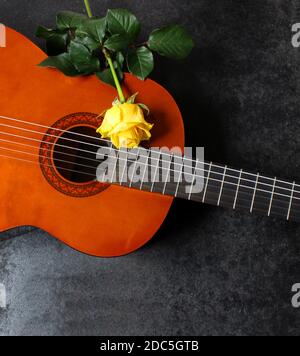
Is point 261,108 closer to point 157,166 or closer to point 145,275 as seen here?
point 157,166

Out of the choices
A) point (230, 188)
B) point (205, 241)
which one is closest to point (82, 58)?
point (230, 188)

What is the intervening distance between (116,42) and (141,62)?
0.23 feet

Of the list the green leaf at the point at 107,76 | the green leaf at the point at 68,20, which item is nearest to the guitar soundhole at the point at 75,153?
the green leaf at the point at 107,76

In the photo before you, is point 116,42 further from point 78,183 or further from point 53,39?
point 78,183

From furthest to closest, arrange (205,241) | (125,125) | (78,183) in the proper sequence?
1. (205,241)
2. (78,183)
3. (125,125)

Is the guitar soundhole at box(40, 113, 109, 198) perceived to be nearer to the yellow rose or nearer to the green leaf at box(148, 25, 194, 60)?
the yellow rose

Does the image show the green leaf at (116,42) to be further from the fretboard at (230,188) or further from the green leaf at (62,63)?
the fretboard at (230,188)

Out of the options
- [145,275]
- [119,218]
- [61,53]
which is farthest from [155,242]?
[61,53]

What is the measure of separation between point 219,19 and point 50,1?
447 mm

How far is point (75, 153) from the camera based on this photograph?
1031 mm

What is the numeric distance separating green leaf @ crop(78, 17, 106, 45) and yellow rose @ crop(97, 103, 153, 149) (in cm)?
15

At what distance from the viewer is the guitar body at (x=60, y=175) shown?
97 cm

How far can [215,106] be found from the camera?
1.18m

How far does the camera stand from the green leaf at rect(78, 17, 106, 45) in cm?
92
